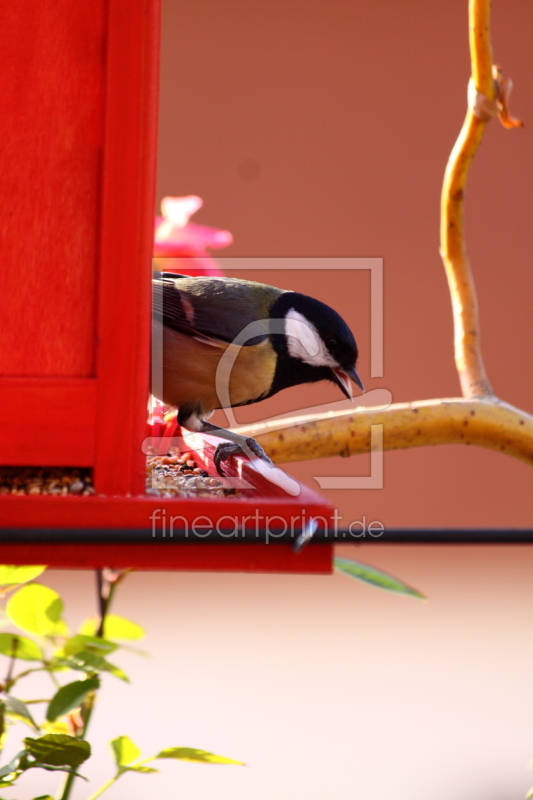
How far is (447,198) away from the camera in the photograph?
1770mm

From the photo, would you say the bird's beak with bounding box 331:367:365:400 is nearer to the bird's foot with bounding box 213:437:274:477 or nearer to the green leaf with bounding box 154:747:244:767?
the bird's foot with bounding box 213:437:274:477

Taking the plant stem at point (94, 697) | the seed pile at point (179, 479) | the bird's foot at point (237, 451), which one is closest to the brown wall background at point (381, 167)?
the seed pile at point (179, 479)

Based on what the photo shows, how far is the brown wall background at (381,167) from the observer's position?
173 inches

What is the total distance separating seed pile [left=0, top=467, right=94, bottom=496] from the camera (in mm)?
1048

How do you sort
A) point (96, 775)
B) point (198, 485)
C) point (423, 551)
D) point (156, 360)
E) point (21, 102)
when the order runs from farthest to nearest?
point (423, 551)
point (96, 775)
point (156, 360)
point (198, 485)
point (21, 102)

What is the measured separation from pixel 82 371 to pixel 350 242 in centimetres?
344

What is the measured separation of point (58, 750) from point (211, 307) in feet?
3.14

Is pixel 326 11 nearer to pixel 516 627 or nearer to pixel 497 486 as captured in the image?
pixel 497 486

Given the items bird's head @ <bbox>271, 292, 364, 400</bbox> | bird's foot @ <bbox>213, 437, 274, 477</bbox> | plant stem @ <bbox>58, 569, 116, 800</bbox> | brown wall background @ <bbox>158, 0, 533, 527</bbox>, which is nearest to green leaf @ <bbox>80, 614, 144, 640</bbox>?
plant stem @ <bbox>58, 569, 116, 800</bbox>

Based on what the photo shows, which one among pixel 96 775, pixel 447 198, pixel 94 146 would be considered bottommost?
pixel 96 775

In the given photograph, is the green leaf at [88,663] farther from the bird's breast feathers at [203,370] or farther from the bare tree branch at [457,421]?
the bird's breast feathers at [203,370]

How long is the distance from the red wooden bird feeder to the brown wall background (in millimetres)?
3236

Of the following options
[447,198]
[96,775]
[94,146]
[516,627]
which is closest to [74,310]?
[94,146]

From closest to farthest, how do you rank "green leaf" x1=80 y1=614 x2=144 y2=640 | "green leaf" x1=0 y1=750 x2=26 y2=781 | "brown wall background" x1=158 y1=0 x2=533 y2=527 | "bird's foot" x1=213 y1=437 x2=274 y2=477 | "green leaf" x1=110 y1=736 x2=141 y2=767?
"green leaf" x1=0 y1=750 x2=26 y2=781 → "green leaf" x1=110 y1=736 x2=141 y2=767 → "green leaf" x1=80 y1=614 x2=144 y2=640 → "bird's foot" x1=213 y1=437 x2=274 y2=477 → "brown wall background" x1=158 y1=0 x2=533 y2=527
